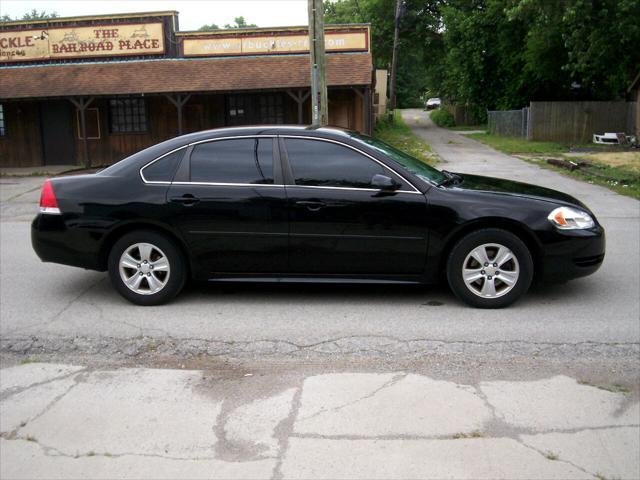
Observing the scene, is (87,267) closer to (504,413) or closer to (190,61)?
(504,413)

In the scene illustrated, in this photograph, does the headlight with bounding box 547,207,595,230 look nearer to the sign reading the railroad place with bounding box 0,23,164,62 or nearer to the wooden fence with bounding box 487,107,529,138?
the sign reading the railroad place with bounding box 0,23,164,62

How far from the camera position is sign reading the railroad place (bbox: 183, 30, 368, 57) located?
74.2 ft

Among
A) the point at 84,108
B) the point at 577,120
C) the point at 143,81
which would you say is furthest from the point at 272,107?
the point at 577,120

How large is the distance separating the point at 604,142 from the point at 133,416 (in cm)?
2738

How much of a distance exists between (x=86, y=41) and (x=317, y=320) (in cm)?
2013

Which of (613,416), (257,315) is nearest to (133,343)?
(257,315)

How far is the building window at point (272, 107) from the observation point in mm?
23375

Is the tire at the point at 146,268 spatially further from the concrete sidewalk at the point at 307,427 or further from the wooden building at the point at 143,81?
the wooden building at the point at 143,81

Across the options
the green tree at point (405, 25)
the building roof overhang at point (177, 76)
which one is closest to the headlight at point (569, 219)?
the building roof overhang at point (177, 76)

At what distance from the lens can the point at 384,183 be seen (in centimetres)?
595

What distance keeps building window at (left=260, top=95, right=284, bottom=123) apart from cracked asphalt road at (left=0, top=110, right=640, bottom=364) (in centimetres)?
1632

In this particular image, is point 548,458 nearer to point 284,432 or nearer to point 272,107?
point 284,432

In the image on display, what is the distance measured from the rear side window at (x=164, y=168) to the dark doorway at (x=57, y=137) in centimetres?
1920

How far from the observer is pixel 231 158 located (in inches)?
248
